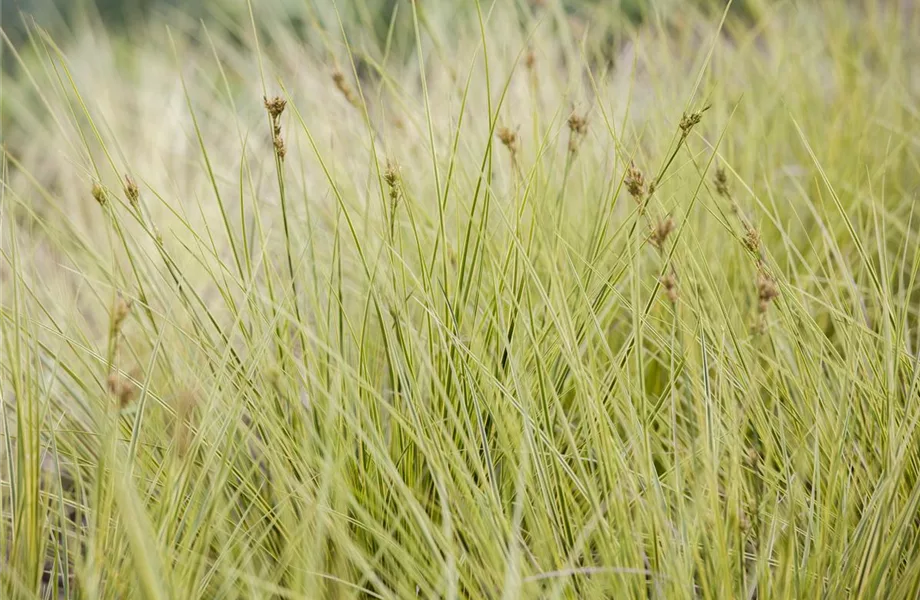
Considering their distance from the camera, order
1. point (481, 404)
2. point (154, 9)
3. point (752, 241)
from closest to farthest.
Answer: point (752, 241) → point (481, 404) → point (154, 9)

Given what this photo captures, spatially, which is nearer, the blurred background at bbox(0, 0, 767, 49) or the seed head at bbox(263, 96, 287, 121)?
the seed head at bbox(263, 96, 287, 121)

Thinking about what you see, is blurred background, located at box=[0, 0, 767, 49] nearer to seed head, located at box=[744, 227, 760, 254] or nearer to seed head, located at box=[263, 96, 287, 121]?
seed head, located at box=[263, 96, 287, 121]

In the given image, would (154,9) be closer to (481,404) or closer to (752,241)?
(481,404)

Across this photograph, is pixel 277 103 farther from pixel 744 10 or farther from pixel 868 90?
pixel 744 10

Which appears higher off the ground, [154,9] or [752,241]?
[154,9]

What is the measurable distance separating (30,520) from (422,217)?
2.90 ft

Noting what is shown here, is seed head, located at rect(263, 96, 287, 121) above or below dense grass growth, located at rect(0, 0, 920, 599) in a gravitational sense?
above

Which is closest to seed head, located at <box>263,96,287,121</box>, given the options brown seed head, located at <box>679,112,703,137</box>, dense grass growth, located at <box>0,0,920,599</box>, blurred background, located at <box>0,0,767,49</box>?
dense grass growth, located at <box>0,0,920,599</box>

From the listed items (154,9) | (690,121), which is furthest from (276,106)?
(154,9)

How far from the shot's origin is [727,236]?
151cm

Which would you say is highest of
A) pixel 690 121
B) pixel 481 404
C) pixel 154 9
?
pixel 154 9

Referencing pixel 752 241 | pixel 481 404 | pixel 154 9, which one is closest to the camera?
pixel 752 241

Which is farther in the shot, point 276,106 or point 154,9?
point 154,9

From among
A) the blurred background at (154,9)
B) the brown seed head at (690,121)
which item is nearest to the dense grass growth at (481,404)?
the brown seed head at (690,121)
